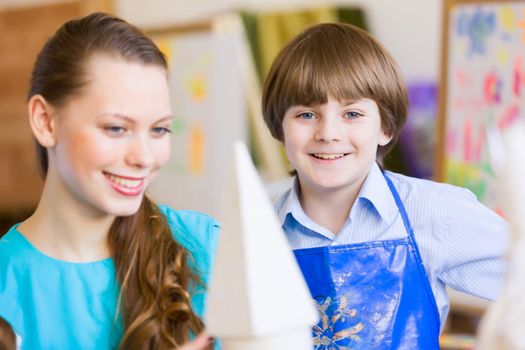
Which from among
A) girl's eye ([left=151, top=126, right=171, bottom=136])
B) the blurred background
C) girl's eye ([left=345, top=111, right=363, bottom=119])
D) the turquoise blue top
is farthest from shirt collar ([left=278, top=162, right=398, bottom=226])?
the blurred background

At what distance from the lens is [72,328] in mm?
1165

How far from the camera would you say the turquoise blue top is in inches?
45.6

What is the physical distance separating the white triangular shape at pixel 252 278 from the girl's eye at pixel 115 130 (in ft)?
0.84

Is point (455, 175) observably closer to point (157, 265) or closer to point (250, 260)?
point (157, 265)

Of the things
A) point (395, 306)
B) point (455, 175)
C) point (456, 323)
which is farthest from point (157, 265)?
point (456, 323)

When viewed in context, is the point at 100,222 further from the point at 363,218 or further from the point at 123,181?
the point at 363,218

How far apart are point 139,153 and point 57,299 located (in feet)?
0.88

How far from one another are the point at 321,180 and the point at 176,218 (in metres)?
0.23

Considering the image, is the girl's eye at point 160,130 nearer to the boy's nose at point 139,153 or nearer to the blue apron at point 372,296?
the boy's nose at point 139,153

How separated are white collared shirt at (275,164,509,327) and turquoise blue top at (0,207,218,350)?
23cm

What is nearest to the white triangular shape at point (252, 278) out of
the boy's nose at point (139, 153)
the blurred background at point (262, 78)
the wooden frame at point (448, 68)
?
the boy's nose at point (139, 153)

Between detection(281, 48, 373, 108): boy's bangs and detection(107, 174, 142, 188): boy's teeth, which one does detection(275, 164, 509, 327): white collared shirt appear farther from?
detection(107, 174, 142, 188): boy's teeth

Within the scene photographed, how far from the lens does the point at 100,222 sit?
47.1 inches

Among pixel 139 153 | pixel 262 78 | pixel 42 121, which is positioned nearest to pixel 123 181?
pixel 139 153
